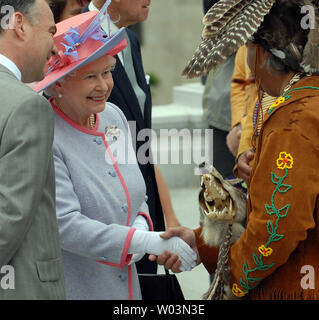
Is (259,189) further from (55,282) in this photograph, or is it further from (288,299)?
(55,282)

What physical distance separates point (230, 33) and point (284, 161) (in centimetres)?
48

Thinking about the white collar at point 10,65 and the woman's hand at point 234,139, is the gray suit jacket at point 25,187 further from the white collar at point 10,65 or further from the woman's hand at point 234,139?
the woman's hand at point 234,139

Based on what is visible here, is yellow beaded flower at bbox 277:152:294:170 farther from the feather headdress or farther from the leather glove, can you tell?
the leather glove

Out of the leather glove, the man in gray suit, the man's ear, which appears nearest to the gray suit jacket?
the man in gray suit

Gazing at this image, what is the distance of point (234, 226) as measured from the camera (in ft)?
Answer: 8.71

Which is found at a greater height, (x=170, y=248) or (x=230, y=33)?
(x=230, y=33)

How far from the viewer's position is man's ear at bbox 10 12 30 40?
2299mm

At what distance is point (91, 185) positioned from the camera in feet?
9.20

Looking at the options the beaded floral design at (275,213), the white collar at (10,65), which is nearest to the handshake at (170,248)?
the beaded floral design at (275,213)

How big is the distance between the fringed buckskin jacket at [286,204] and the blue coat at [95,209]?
1.85 ft

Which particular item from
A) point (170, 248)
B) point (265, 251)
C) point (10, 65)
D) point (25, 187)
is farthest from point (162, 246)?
point (10, 65)

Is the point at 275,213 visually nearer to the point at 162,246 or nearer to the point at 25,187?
the point at 162,246

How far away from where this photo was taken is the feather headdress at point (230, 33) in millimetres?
2357
